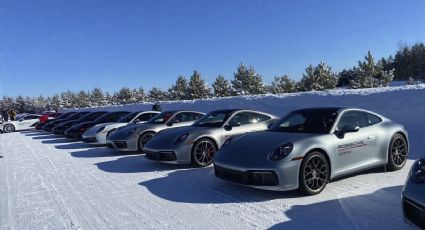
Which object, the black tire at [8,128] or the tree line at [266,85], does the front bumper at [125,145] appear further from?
the tree line at [266,85]

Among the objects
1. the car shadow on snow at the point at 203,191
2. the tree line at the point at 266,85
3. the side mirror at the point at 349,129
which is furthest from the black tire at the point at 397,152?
the tree line at the point at 266,85

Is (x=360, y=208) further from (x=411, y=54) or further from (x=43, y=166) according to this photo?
(x=411, y=54)

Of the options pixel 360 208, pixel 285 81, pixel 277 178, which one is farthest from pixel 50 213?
pixel 285 81

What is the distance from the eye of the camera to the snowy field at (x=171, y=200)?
4.62m

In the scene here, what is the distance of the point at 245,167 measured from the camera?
556cm

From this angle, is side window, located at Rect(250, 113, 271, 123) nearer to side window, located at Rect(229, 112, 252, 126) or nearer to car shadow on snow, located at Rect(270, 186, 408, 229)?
side window, located at Rect(229, 112, 252, 126)

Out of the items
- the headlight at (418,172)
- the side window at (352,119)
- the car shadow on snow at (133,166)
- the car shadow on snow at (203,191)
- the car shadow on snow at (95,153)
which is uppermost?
the side window at (352,119)

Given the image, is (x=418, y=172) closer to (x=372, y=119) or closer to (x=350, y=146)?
(x=350, y=146)

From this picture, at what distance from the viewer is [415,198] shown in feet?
12.1

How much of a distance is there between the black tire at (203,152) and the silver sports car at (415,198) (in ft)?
15.5

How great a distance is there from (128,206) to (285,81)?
65791 millimetres

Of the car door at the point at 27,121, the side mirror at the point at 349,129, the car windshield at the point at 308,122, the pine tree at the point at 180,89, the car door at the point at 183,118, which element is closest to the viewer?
the side mirror at the point at 349,129

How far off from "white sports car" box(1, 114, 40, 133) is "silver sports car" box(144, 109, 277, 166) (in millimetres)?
20087

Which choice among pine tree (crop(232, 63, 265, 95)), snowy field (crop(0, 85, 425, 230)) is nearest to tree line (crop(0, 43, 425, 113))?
pine tree (crop(232, 63, 265, 95))
